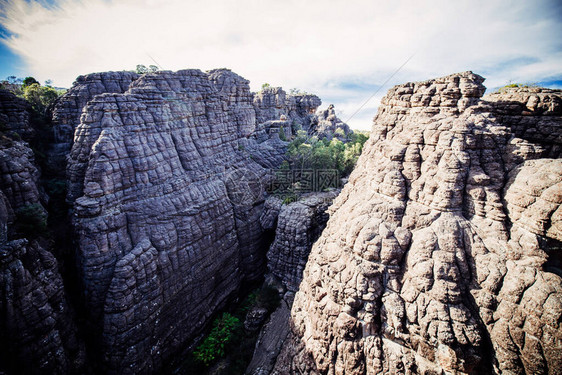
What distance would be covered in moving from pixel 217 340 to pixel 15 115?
80.9 feet

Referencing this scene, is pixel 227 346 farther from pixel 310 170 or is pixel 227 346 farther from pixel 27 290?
pixel 310 170

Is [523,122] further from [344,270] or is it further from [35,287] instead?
[35,287]

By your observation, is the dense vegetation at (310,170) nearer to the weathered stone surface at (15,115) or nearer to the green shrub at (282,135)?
the green shrub at (282,135)

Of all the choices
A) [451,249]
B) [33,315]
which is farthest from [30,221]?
[451,249]

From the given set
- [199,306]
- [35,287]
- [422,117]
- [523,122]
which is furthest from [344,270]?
[35,287]

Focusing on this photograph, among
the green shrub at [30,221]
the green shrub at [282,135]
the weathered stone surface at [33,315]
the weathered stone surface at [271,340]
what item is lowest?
the weathered stone surface at [271,340]

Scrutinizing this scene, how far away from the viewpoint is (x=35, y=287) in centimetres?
1189

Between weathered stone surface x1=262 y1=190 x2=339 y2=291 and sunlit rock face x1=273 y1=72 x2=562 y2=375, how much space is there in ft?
22.8

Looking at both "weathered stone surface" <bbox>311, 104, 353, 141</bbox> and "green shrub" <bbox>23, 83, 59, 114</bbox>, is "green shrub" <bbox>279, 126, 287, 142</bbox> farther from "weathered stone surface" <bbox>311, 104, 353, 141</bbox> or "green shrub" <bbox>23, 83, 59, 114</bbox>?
"green shrub" <bbox>23, 83, 59, 114</bbox>

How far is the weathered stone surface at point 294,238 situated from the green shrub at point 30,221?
16.2 metres

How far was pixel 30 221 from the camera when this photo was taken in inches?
530

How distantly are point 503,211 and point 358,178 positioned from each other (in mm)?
7143

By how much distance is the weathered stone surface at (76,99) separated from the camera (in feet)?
72.1

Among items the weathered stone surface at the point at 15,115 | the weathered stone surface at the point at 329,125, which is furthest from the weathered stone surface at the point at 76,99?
the weathered stone surface at the point at 329,125
